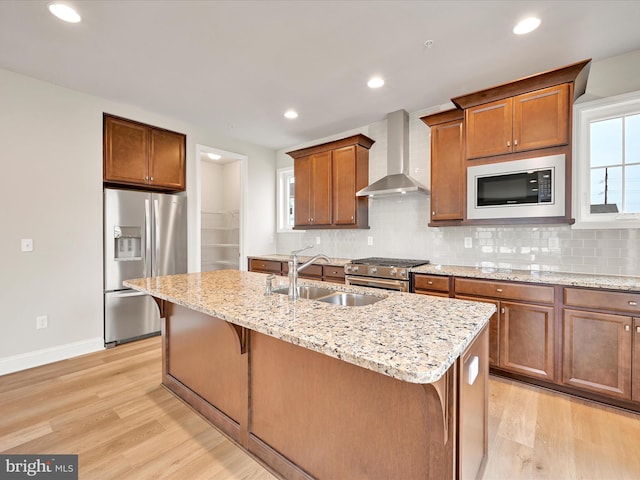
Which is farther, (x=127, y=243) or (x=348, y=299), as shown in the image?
(x=127, y=243)

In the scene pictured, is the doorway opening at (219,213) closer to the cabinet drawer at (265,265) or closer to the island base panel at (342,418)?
the cabinet drawer at (265,265)

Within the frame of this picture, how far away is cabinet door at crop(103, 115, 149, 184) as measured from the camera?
11.1ft

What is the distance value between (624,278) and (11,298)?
17.2 feet

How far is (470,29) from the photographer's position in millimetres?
2150

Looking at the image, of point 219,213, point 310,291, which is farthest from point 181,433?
point 219,213

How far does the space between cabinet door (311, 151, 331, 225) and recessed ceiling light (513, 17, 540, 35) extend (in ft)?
7.83

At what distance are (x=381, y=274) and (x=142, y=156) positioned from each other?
3.13 m

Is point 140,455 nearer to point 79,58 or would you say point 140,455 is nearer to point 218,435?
point 218,435

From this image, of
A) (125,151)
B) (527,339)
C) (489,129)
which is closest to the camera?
(527,339)

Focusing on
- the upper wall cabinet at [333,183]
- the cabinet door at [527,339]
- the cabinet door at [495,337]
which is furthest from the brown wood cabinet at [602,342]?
the upper wall cabinet at [333,183]

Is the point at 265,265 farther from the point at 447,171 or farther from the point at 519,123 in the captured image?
the point at 519,123

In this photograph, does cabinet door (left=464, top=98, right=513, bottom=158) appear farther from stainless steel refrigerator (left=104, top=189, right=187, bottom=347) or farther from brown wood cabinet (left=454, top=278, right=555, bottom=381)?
stainless steel refrigerator (left=104, top=189, right=187, bottom=347)

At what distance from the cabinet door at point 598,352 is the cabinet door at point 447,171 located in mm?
1300

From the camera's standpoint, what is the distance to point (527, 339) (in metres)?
2.45
